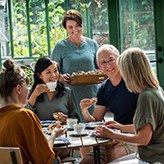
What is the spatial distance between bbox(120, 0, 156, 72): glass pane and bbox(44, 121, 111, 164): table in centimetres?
187

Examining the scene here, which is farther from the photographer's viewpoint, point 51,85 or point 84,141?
point 51,85

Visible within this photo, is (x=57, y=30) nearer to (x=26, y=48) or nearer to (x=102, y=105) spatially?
(x=26, y=48)

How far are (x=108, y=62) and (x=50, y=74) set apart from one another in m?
0.52

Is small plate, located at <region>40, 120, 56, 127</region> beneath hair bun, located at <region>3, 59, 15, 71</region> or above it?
beneath

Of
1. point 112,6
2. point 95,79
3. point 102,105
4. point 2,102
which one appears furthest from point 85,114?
point 112,6

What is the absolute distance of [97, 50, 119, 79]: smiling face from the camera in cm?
304

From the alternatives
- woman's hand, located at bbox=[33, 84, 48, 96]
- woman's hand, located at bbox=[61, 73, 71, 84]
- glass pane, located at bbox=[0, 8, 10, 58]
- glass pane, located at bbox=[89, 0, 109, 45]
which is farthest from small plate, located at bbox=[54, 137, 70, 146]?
glass pane, located at bbox=[0, 8, 10, 58]

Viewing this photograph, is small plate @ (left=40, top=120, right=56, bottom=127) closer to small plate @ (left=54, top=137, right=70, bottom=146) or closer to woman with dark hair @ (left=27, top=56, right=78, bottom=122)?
woman with dark hair @ (left=27, top=56, right=78, bottom=122)

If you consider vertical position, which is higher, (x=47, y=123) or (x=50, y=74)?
(x=50, y=74)

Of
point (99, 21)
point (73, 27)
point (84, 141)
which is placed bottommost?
point (84, 141)

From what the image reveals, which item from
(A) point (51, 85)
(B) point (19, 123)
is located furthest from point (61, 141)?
(A) point (51, 85)

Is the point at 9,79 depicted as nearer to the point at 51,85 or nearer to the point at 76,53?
the point at 51,85

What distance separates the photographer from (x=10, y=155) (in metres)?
2.03

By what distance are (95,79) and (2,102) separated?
5.13ft
